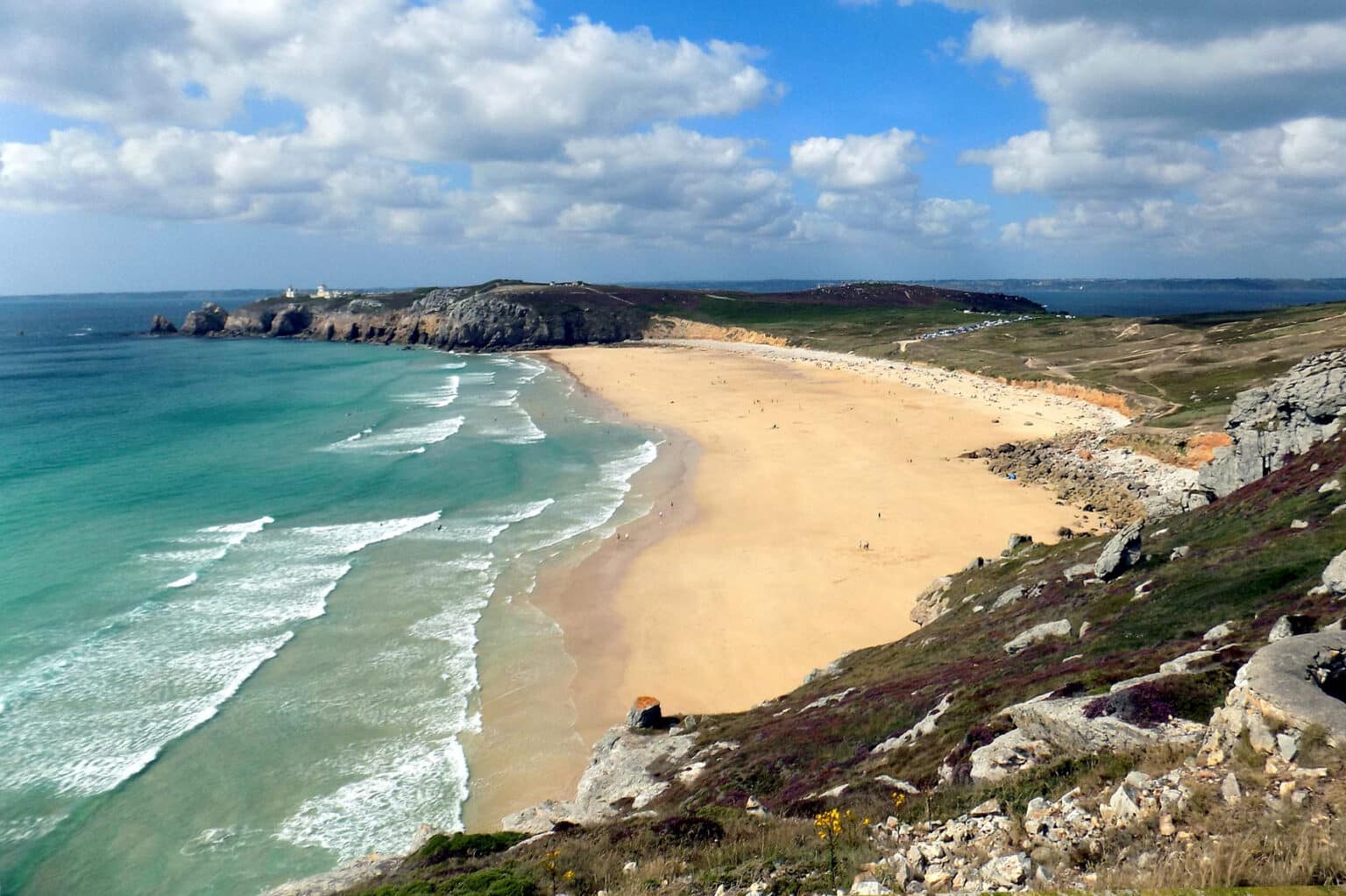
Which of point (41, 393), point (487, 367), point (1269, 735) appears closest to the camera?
point (1269, 735)

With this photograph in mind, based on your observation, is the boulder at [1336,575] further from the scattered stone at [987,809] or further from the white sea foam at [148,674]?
the white sea foam at [148,674]

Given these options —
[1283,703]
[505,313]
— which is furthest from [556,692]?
[505,313]

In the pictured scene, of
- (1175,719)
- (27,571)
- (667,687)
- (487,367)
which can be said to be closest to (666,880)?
(1175,719)

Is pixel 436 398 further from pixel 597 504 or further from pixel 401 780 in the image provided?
pixel 401 780

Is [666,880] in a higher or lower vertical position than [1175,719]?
lower

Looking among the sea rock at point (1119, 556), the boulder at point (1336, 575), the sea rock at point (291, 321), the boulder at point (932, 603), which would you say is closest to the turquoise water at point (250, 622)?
the boulder at point (932, 603)

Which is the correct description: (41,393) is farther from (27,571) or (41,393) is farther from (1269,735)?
(1269,735)
